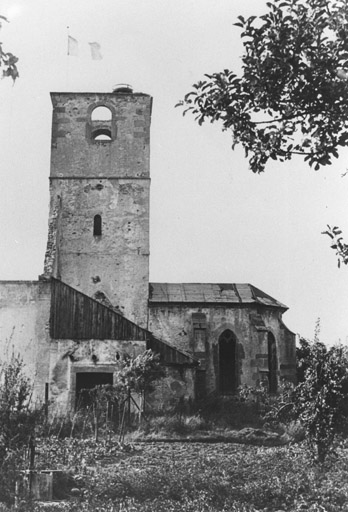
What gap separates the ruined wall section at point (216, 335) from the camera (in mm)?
28625

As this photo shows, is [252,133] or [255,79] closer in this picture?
[255,79]

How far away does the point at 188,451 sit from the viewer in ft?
59.2

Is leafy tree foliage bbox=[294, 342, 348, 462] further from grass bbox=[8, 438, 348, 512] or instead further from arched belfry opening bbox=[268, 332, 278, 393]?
arched belfry opening bbox=[268, 332, 278, 393]

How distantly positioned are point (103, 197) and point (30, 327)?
27.1 feet

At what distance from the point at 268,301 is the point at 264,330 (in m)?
1.92

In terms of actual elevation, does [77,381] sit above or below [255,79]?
below

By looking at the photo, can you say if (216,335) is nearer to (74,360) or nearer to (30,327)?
(74,360)

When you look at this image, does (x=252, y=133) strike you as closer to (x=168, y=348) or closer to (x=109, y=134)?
(x=168, y=348)

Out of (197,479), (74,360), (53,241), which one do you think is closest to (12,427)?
(197,479)

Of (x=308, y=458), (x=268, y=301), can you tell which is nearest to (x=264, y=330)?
(x=268, y=301)

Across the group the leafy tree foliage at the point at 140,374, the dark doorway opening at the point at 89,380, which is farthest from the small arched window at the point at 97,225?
the leafy tree foliage at the point at 140,374

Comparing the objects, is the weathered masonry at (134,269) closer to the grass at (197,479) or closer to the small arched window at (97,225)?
the small arched window at (97,225)

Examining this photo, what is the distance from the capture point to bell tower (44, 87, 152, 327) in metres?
29.6

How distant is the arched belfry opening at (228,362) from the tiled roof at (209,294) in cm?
140
